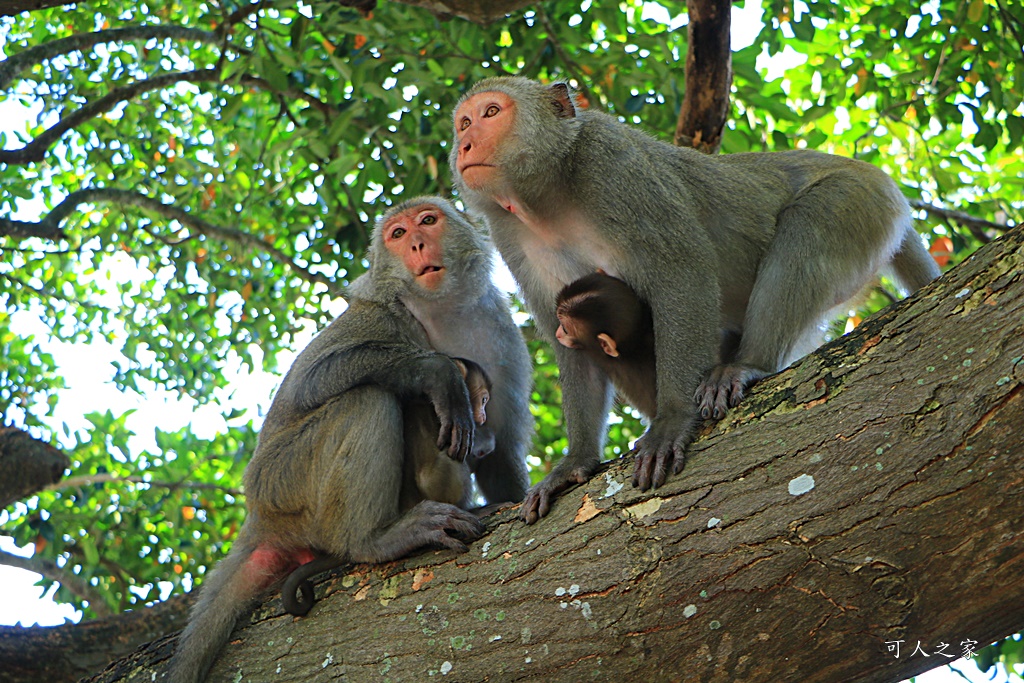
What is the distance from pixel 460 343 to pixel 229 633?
72.1 inches

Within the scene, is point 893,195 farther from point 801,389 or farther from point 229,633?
point 229,633

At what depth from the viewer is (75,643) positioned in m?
5.07

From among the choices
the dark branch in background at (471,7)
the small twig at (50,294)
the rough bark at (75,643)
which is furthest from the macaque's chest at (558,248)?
the small twig at (50,294)

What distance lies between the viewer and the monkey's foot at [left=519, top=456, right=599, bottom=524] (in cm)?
352

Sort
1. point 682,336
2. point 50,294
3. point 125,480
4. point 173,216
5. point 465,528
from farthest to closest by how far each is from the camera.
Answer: point 50,294, point 173,216, point 125,480, point 682,336, point 465,528

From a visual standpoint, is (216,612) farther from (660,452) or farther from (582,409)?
(660,452)

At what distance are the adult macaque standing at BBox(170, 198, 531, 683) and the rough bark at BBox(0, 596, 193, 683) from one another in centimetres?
119

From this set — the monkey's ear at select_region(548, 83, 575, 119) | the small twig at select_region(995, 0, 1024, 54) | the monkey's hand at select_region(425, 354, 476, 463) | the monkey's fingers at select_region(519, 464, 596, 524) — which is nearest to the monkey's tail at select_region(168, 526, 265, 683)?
the monkey's hand at select_region(425, 354, 476, 463)

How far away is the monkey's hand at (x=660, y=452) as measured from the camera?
3.26m

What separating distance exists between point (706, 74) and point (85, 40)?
429 centimetres

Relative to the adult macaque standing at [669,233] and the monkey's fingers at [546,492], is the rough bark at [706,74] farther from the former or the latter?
the monkey's fingers at [546,492]

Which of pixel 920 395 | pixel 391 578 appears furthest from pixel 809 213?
pixel 391 578

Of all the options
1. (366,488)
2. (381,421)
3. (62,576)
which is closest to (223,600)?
(366,488)

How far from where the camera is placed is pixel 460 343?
511 centimetres
